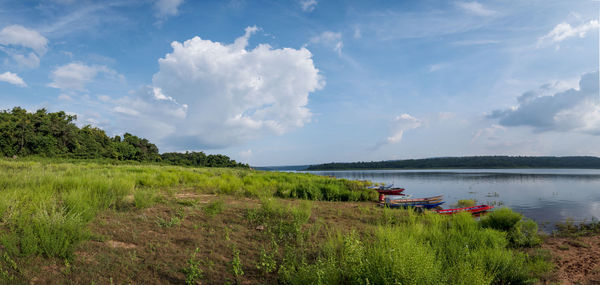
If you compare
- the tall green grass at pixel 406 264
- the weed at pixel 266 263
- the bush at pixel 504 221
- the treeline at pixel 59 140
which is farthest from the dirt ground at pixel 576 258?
the treeline at pixel 59 140

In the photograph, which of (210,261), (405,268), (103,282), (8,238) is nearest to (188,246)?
(210,261)

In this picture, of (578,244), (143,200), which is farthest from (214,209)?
(578,244)

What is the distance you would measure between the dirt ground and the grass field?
42 centimetres

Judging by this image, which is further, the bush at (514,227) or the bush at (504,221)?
the bush at (504,221)

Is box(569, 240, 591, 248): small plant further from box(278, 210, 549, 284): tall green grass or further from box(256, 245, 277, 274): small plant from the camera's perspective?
box(256, 245, 277, 274): small plant

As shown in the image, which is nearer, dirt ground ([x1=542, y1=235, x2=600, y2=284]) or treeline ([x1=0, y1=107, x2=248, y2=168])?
dirt ground ([x1=542, y1=235, x2=600, y2=284])

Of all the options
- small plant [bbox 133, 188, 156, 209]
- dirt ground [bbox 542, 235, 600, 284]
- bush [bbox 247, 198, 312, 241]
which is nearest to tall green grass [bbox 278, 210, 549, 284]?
dirt ground [bbox 542, 235, 600, 284]

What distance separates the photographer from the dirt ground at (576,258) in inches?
227

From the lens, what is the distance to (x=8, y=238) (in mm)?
4516

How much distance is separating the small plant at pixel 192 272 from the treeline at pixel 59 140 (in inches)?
2130

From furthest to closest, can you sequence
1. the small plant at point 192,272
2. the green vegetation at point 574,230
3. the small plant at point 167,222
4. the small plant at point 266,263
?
the green vegetation at point 574,230
the small plant at point 167,222
the small plant at point 266,263
the small plant at point 192,272

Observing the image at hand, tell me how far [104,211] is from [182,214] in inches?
70.2

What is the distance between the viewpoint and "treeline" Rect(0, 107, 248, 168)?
42312mm

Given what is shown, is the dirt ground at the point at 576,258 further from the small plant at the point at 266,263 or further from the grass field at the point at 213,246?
the small plant at the point at 266,263
